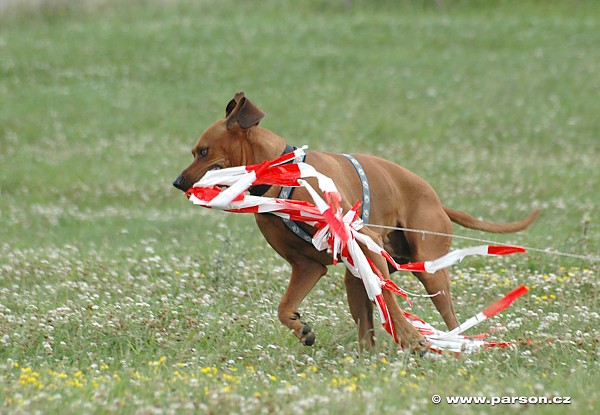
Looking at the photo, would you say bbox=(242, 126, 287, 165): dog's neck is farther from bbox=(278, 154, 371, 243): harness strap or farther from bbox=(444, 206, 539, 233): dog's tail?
bbox=(444, 206, 539, 233): dog's tail

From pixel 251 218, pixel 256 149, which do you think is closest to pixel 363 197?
pixel 256 149

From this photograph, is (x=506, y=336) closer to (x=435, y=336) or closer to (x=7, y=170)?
(x=435, y=336)

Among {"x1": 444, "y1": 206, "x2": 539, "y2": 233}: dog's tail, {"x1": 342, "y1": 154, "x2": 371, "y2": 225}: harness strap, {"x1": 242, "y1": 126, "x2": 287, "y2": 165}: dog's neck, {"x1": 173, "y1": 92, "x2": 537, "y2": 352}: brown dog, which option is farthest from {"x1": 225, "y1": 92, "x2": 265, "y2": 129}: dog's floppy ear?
{"x1": 444, "y1": 206, "x2": 539, "y2": 233}: dog's tail

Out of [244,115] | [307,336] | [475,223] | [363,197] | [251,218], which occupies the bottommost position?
[251,218]

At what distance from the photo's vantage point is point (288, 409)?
14.4 feet

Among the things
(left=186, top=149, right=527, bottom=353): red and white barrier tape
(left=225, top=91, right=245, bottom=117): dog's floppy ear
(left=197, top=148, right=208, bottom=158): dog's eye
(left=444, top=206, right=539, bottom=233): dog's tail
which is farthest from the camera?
(left=444, top=206, right=539, bottom=233): dog's tail

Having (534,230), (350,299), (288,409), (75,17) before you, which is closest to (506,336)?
(350,299)

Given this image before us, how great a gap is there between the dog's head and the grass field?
1.08 meters

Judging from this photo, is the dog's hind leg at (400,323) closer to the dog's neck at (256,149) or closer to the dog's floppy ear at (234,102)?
the dog's neck at (256,149)

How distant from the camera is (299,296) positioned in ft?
20.1

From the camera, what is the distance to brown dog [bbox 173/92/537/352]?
6.05 meters

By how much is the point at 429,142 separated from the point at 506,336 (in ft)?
34.4

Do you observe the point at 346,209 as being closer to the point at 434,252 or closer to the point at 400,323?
the point at 400,323

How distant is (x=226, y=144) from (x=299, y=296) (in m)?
1.06
